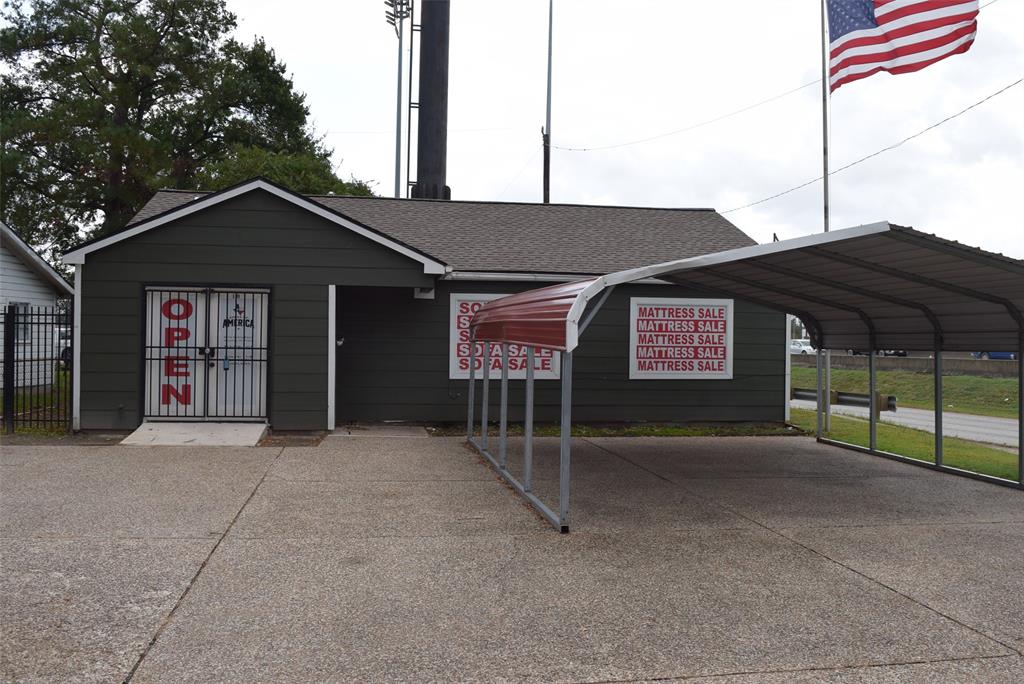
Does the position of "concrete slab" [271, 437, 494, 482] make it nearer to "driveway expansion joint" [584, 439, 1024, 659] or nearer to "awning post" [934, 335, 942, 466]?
"driveway expansion joint" [584, 439, 1024, 659]

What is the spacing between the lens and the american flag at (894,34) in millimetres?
10227

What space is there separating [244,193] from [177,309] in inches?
77.4

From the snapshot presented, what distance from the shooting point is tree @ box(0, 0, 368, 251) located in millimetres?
29031

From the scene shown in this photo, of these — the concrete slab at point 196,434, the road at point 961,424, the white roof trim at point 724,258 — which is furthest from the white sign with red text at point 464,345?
the road at point 961,424

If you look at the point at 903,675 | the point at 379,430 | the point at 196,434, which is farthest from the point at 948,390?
the point at 903,675

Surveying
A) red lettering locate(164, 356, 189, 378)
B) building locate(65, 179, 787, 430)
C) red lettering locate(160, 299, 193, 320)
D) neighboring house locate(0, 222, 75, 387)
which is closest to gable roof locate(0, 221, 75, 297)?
neighboring house locate(0, 222, 75, 387)

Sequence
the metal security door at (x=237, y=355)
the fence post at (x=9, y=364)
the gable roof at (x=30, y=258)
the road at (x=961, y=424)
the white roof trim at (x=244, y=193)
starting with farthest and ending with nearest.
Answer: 1. the gable roof at (x=30, y=258)
2. the road at (x=961, y=424)
3. the metal security door at (x=237, y=355)
4. the white roof trim at (x=244, y=193)
5. the fence post at (x=9, y=364)

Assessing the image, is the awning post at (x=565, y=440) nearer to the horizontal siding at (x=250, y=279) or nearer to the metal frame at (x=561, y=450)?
the metal frame at (x=561, y=450)

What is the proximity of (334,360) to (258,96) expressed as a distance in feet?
85.7

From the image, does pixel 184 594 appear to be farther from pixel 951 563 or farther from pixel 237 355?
pixel 237 355

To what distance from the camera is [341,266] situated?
38.7 feet

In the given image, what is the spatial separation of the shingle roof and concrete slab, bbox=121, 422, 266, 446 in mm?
3684

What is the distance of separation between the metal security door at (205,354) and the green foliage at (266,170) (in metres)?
18.2

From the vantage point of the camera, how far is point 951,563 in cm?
565
